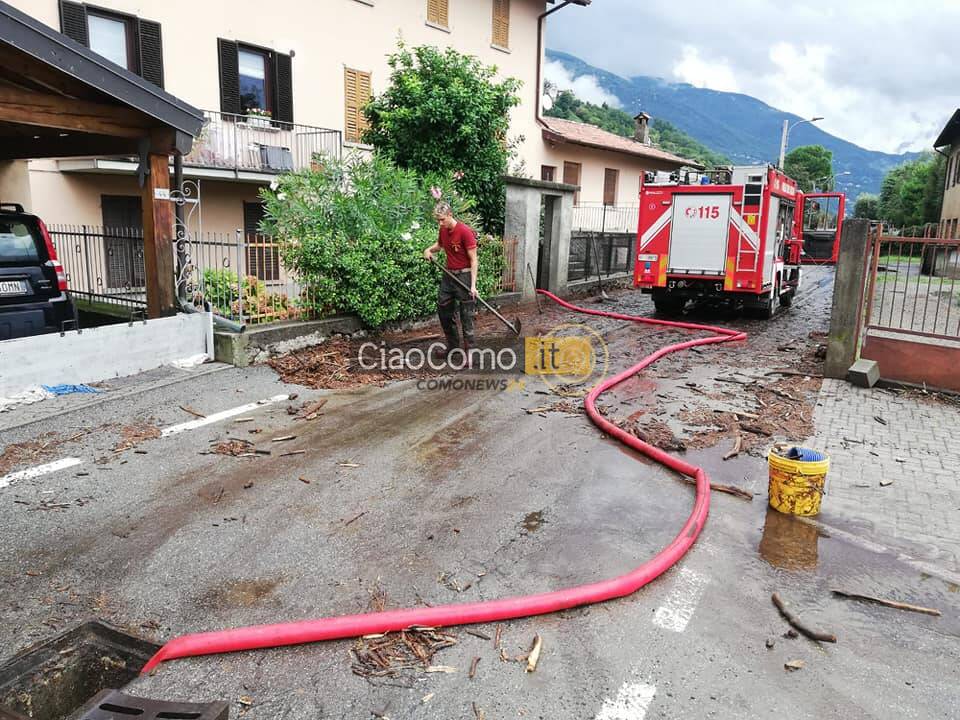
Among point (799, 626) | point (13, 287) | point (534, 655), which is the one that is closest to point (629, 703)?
point (534, 655)

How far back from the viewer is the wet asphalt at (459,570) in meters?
2.86

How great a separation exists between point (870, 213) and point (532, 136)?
63850 millimetres

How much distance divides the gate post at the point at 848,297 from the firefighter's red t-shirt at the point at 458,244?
4.37 metres

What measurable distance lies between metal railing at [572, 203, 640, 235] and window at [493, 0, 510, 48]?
5878mm

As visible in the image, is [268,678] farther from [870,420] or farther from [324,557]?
[870,420]

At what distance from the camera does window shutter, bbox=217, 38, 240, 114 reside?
15.2m

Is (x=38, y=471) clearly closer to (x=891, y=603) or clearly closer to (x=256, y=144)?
(x=891, y=603)

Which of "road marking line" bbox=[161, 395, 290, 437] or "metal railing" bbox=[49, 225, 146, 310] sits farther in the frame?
"metal railing" bbox=[49, 225, 146, 310]

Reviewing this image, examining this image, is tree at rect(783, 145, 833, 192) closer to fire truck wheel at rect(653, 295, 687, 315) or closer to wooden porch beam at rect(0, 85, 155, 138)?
fire truck wheel at rect(653, 295, 687, 315)

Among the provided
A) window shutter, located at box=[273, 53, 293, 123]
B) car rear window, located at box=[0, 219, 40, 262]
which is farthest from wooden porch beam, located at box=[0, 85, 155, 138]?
window shutter, located at box=[273, 53, 293, 123]

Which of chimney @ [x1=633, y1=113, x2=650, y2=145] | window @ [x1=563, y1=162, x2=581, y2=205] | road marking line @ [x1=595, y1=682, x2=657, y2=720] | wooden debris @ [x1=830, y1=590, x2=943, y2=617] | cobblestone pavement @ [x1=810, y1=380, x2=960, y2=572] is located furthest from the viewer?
chimney @ [x1=633, y1=113, x2=650, y2=145]

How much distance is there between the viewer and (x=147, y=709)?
2553 millimetres

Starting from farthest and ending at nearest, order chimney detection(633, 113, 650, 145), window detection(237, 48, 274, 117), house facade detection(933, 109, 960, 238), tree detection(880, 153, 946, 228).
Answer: tree detection(880, 153, 946, 228), chimney detection(633, 113, 650, 145), house facade detection(933, 109, 960, 238), window detection(237, 48, 274, 117)

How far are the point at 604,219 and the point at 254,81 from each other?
34.2ft
